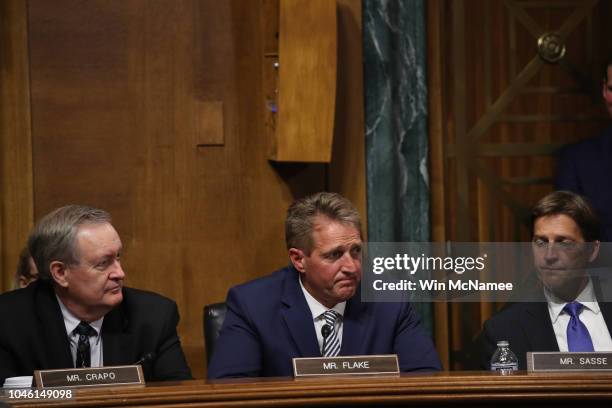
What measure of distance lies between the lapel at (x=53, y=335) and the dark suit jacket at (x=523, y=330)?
115 centimetres

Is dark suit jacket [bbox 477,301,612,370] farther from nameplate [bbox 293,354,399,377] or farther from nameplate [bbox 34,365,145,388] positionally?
nameplate [bbox 34,365,145,388]

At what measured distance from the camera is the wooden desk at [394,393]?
93.0 inches

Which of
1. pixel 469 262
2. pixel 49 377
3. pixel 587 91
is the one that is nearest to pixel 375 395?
pixel 49 377

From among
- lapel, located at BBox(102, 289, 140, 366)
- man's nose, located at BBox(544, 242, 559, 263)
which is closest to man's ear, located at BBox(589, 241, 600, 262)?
man's nose, located at BBox(544, 242, 559, 263)

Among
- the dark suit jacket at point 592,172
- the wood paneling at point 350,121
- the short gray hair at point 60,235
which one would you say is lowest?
the short gray hair at point 60,235

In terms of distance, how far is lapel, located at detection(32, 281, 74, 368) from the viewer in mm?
3076

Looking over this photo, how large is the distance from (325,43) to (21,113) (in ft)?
3.95

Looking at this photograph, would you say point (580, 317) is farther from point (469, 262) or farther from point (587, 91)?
point (587, 91)

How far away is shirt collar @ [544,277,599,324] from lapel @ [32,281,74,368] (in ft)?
4.38

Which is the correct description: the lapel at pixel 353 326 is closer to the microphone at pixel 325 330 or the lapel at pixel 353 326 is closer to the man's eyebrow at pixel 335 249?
the microphone at pixel 325 330

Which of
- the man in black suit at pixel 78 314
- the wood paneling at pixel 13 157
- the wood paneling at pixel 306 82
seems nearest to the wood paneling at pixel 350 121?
the wood paneling at pixel 306 82

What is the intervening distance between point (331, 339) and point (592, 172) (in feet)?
5.18

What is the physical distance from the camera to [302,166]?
4.54 m

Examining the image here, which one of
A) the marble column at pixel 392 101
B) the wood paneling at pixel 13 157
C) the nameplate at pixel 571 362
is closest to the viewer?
the nameplate at pixel 571 362
